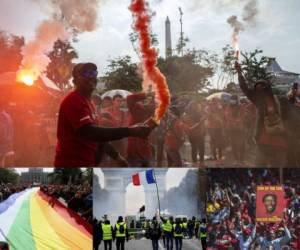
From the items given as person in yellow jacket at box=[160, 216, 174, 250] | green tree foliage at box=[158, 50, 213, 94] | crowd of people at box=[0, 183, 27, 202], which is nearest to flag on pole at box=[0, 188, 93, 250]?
crowd of people at box=[0, 183, 27, 202]

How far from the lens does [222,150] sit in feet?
36.6

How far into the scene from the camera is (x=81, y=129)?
10.5 meters

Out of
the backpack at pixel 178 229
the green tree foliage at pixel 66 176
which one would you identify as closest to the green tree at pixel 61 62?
the green tree foliage at pixel 66 176

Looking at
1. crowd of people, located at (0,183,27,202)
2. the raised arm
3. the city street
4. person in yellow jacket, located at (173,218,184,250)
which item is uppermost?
the raised arm

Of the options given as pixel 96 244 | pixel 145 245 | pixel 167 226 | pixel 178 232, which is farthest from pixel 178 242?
pixel 96 244

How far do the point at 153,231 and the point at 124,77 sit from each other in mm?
3321

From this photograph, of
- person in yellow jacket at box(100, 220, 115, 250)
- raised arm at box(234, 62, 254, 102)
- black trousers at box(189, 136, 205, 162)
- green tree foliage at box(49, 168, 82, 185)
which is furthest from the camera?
raised arm at box(234, 62, 254, 102)

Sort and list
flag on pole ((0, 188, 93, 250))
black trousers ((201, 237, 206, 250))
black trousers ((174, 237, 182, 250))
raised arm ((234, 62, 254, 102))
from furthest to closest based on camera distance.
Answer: raised arm ((234, 62, 254, 102)) → black trousers ((201, 237, 206, 250)) → black trousers ((174, 237, 182, 250)) → flag on pole ((0, 188, 93, 250))

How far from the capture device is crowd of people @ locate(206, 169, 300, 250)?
1071cm

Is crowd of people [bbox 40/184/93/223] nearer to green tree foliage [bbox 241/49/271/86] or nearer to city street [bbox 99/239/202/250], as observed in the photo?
city street [bbox 99/239/202/250]

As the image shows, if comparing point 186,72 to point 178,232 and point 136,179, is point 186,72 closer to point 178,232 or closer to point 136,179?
point 136,179

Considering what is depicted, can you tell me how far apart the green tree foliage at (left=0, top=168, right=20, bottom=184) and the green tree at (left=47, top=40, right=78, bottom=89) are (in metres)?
2.06

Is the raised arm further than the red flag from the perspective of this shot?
Yes

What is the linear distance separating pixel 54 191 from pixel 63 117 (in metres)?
1.54
